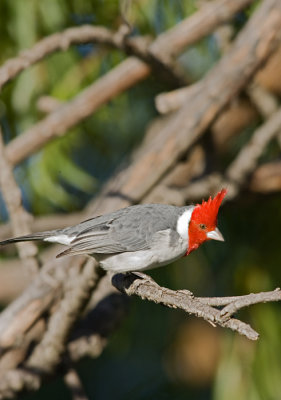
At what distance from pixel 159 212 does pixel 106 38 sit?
1.21 m

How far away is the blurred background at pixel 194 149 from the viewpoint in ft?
14.3

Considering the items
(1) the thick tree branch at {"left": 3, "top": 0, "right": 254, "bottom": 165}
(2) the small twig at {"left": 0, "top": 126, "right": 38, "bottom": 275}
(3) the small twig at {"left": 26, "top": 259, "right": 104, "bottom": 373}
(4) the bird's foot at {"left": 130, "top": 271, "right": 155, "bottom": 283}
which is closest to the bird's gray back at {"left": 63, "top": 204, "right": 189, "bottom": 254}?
(4) the bird's foot at {"left": 130, "top": 271, "right": 155, "bottom": 283}

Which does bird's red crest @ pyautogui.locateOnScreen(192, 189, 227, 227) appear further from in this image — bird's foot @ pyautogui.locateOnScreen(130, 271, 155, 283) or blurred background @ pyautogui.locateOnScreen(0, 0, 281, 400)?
blurred background @ pyautogui.locateOnScreen(0, 0, 281, 400)

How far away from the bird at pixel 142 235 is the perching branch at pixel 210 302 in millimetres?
219

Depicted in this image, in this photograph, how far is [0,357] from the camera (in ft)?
10.9

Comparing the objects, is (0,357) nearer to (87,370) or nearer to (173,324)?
(173,324)

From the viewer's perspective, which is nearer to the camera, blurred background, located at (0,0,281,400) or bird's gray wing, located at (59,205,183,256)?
bird's gray wing, located at (59,205,183,256)

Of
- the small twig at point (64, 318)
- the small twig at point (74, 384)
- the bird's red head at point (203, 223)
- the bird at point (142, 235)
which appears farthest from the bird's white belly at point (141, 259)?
the small twig at point (74, 384)

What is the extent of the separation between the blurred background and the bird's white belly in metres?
1.46

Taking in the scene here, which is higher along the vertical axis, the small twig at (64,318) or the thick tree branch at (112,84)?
the thick tree branch at (112,84)

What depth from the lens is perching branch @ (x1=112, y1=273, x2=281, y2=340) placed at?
190cm

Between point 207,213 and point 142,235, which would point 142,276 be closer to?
point 142,235

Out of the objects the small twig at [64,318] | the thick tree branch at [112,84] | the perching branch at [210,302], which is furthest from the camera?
the thick tree branch at [112,84]

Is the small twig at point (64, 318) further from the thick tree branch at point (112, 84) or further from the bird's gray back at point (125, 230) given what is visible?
the thick tree branch at point (112, 84)
